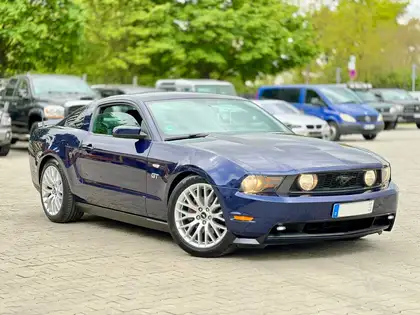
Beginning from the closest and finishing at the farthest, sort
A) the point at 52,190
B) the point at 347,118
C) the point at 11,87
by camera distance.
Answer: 1. the point at 52,190
2. the point at 11,87
3. the point at 347,118

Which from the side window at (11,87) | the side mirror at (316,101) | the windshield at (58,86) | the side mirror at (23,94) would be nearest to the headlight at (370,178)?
the windshield at (58,86)

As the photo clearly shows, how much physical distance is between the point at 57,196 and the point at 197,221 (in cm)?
256

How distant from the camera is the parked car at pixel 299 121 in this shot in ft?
84.2

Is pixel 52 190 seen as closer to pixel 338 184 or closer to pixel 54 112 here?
pixel 338 184

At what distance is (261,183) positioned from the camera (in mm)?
7531

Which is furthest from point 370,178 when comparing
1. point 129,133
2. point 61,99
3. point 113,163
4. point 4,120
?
point 61,99

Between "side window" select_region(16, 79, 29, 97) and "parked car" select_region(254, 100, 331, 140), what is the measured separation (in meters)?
6.30

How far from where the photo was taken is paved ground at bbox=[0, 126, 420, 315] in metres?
6.11


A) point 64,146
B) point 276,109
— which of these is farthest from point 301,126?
point 64,146

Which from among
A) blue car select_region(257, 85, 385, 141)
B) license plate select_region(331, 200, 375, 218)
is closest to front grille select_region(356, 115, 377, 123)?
blue car select_region(257, 85, 385, 141)

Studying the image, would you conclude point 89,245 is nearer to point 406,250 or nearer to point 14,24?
point 406,250

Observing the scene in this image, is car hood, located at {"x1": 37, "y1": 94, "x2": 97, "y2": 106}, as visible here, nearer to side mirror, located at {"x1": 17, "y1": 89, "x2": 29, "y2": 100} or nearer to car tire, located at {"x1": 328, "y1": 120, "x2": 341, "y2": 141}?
side mirror, located at {"x1": 17, "y1": 89, "x2": 29, "y2": 100}

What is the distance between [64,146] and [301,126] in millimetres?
16382

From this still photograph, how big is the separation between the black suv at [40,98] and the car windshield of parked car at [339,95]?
860cm
